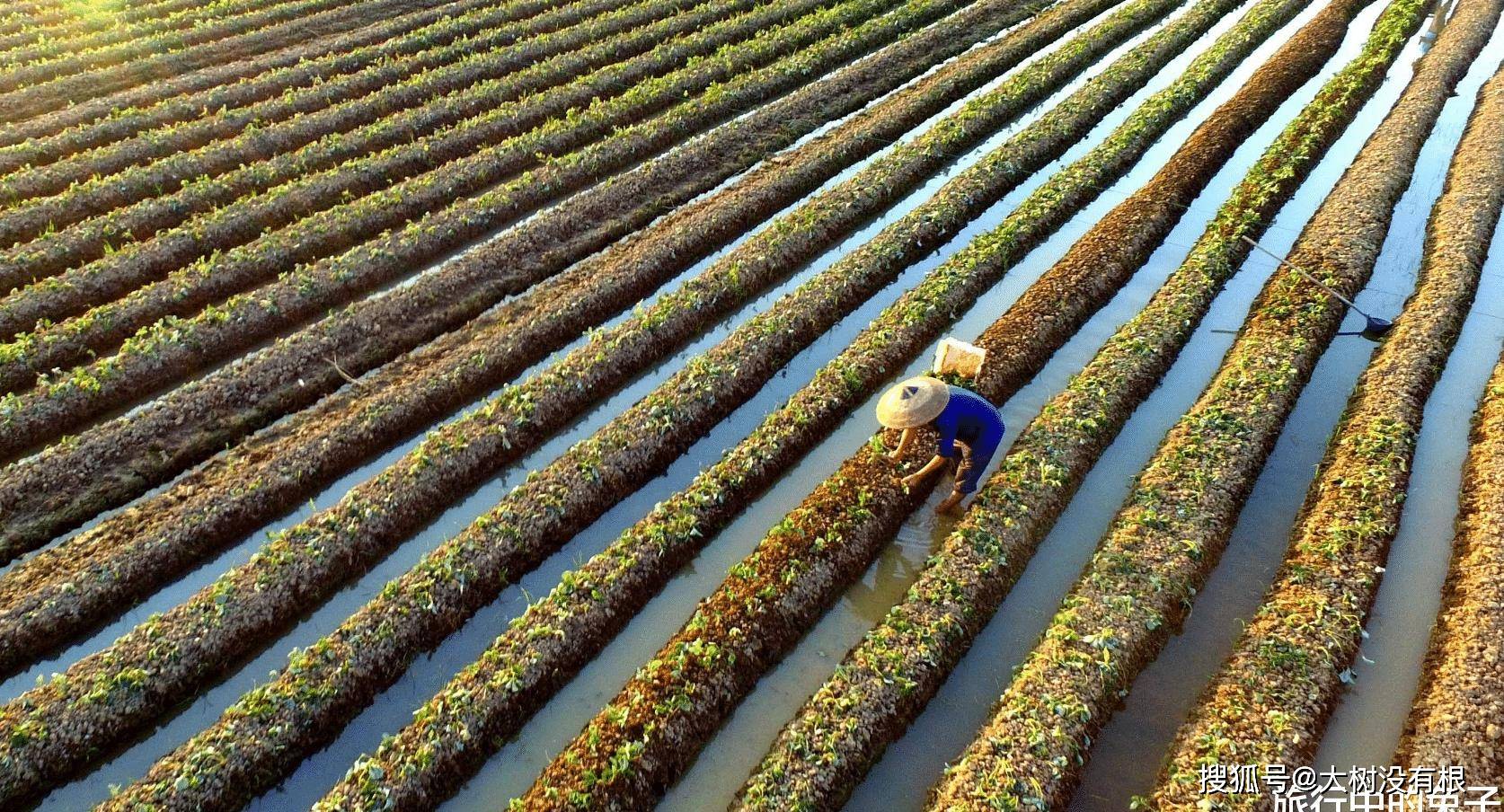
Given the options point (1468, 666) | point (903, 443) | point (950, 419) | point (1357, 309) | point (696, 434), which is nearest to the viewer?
point (1468, 666)

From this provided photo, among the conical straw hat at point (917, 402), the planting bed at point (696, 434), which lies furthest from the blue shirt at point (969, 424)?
the planting bed at point (696, 434)

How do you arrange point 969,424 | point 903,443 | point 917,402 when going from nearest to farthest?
point 917,402
point 969,424
point 903,443

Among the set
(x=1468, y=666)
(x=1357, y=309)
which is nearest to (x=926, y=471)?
(x=1468, y=666)

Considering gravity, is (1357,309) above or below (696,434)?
above

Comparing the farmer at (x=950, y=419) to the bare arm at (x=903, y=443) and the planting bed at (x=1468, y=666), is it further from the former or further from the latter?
the planting bed at (x=1468, y=666)

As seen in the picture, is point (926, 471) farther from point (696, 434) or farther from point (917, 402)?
point (696, 434)

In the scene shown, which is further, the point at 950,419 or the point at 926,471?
the point at 926,471

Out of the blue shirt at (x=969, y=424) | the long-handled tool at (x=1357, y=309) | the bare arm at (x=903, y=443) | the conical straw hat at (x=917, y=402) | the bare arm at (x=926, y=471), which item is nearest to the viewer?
the conical straw hat at (x=917, y=402)
